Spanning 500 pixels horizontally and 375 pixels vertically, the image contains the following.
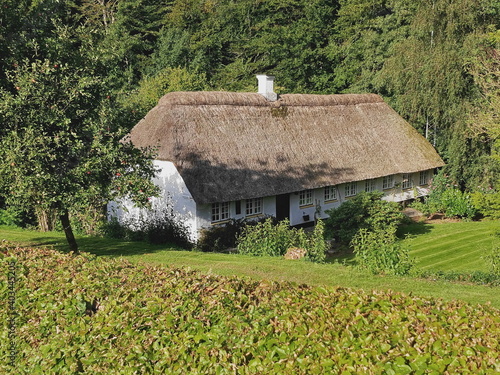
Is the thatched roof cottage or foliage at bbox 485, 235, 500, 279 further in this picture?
the thatched roof cottage

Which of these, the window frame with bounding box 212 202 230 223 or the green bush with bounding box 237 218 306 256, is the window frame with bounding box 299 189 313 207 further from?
the green bush with bounding box 237 218 306 256

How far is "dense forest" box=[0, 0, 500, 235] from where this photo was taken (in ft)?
40.5

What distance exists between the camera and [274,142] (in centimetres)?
2348

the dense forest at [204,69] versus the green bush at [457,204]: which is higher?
the dense forest at [204,69]

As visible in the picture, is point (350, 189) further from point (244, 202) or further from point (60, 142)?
point (60, 142)

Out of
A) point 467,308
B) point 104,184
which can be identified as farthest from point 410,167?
point 467,308

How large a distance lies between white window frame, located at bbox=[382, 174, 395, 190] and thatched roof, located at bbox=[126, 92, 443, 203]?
782 mm

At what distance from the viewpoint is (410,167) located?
2773cm

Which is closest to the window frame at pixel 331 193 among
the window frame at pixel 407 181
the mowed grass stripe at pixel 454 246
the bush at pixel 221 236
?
the mowed grass stripe at pixel 454 246

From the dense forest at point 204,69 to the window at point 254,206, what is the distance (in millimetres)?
6278

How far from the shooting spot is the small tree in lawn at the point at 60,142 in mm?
11945

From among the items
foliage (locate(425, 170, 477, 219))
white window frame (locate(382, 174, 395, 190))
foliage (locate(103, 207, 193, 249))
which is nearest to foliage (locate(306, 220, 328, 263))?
foliage (locate(103, 207, 193, 249))

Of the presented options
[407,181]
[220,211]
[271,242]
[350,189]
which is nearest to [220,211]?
[220,211]

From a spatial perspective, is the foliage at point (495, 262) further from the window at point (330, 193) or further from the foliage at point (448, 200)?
the foliage at point (448, 200)
